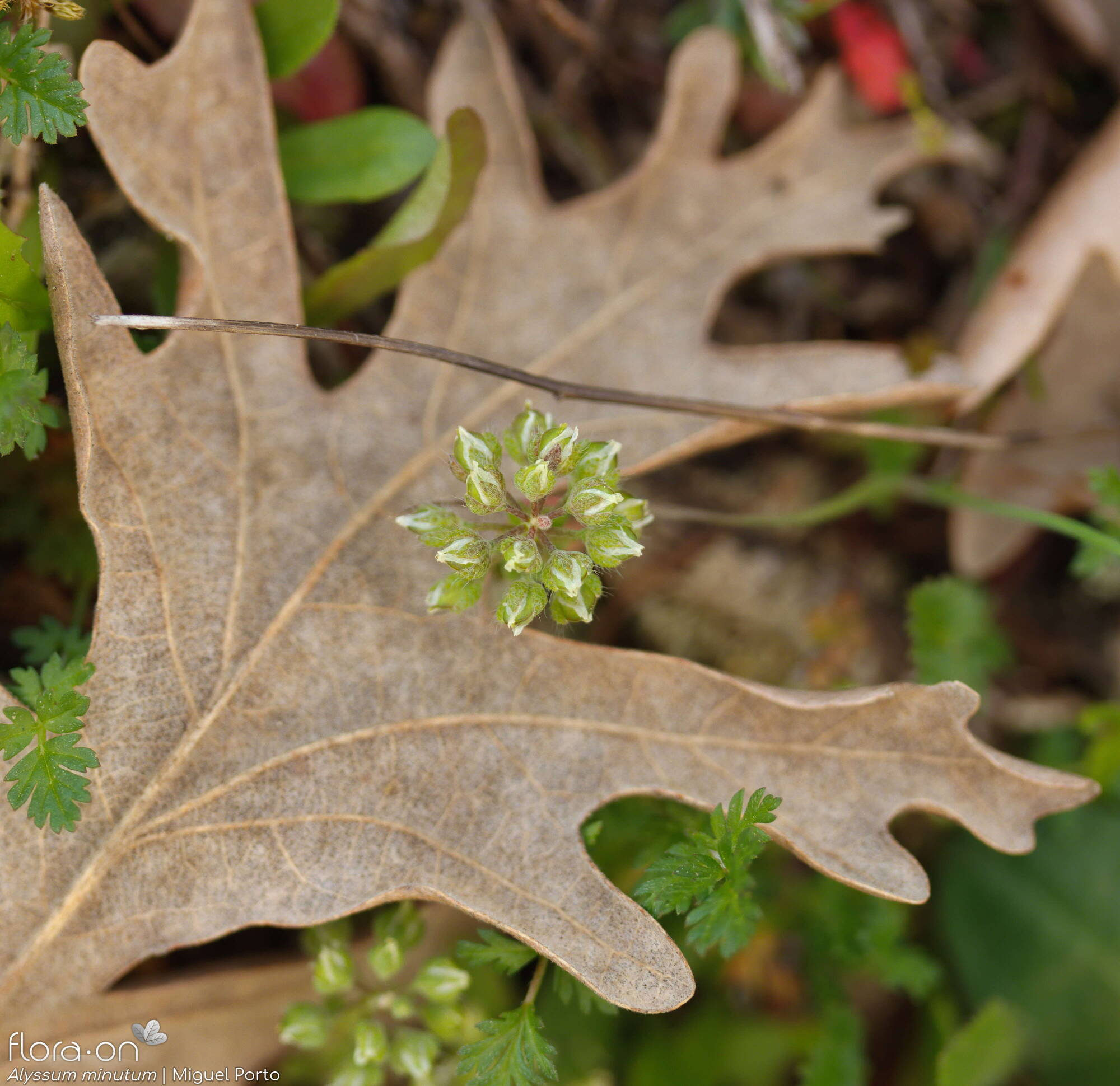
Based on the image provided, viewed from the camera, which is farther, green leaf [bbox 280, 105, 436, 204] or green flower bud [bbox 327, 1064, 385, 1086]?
green leaf [bbox 280, 105, 436, 204]

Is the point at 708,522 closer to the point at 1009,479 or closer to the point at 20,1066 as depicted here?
the point at 1009,479

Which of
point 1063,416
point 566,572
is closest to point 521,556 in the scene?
point 566,572

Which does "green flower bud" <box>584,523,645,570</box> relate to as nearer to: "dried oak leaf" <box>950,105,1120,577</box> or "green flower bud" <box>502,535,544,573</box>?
"green flower bud" <box>502,535,544,573</box>

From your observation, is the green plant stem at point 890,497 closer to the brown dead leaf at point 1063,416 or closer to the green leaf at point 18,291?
the brown dead leaf at point 1063,416

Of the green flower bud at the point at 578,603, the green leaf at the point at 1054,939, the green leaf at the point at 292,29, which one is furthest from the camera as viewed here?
the green leaf at the point at 1054,939

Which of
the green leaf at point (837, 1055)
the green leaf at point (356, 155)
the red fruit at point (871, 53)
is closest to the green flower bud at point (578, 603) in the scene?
the green leaf at point (356, 155)

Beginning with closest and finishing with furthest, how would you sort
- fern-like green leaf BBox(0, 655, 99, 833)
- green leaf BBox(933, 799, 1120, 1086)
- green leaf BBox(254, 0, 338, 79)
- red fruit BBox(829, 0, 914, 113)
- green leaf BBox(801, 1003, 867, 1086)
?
fern-like green leaf BBox(0, 655, 99, 833)
green leaf BBox(254, 0, 338, 79)
green leaf BBox(801, 1003, 867, 1086)
red fruit BBox(829, 0, 914, 113)
green leaf BBox(933, 799, 1120, 1086)

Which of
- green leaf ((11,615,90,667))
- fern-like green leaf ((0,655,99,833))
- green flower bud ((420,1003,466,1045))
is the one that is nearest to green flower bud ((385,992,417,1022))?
green flower bud ((420,1003,466,1045))

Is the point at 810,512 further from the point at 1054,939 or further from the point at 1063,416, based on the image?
the point at 1054,939
